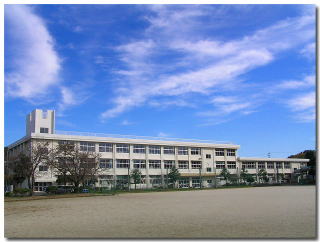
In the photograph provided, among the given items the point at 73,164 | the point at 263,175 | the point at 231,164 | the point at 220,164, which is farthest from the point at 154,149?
the point at 263,175

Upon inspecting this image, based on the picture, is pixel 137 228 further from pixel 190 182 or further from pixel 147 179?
pixel 190 182

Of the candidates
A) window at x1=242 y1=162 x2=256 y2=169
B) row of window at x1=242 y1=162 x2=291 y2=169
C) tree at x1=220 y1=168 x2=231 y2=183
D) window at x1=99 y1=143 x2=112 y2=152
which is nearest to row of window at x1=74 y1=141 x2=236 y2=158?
window at x1=99 y1=143 x2=112 y2=152

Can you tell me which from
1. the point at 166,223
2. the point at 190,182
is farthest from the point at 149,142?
the point at 166,223

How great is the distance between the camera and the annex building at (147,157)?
1421 inches

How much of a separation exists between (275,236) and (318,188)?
1106 millimetres

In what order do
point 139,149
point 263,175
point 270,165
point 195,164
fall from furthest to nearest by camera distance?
point 270,165
point 263,175
point 195,164
point 139,149

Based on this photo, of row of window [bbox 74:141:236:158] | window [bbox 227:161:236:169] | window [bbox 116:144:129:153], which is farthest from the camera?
window [bbox 227:161:236:169]

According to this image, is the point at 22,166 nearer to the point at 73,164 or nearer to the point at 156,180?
the point at 73,164

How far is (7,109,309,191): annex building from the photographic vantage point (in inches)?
1421

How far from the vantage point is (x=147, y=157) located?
41.8 meters

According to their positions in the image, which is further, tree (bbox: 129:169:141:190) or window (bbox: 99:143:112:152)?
window (bbox: 99:143:112:152)

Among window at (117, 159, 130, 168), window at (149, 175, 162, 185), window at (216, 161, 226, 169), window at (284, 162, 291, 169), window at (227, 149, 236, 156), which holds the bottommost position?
window at (149, 175, 162, 185)

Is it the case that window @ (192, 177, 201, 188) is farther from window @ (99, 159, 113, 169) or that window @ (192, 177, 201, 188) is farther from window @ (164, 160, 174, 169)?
window @ (99, 159, 113, 169)

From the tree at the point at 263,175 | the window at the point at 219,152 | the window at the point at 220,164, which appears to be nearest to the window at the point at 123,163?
the window at the point at 220,164
